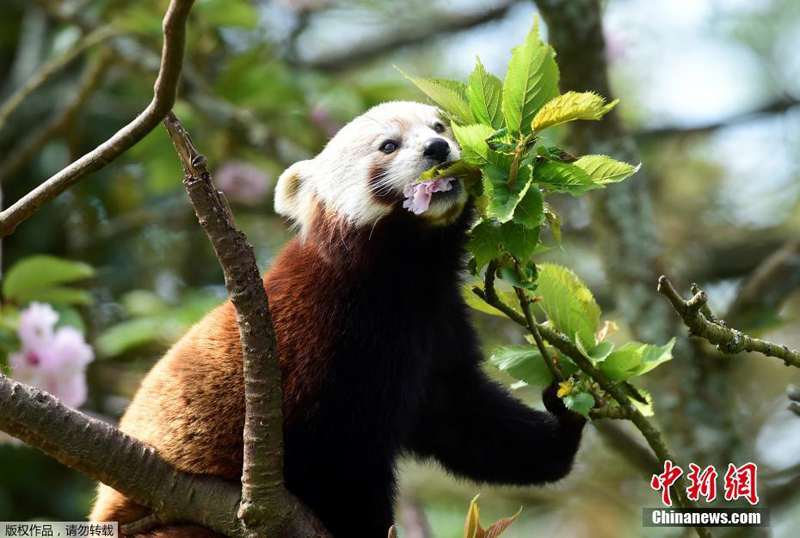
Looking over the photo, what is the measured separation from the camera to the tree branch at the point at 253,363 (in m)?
2.48

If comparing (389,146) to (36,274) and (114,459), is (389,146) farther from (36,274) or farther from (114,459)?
(36,274)

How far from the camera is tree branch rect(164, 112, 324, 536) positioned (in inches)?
97.8

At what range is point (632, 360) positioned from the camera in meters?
2.86

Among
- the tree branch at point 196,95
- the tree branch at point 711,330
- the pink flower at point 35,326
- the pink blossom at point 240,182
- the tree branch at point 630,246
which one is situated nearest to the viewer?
the tree branch at point 711,330

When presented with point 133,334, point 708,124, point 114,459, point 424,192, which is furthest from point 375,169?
point 708,124

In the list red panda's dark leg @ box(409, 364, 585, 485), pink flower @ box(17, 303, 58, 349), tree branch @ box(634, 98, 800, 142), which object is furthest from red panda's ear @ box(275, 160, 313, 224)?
tree branch @ box(634, 98, 800, 142)

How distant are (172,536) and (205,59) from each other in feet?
16.4

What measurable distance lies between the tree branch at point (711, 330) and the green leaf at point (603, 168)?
330 mm

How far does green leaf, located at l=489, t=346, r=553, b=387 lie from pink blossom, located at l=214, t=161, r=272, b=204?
4.21 meters

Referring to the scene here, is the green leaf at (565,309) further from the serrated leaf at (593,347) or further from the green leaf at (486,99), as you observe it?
the green leaf at (486,99)

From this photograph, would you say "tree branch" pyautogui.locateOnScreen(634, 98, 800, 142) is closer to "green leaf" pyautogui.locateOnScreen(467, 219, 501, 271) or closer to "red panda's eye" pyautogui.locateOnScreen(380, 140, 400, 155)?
"red panda's eye" pyautogui.locateOnScreen(380, 140, 400, 155)

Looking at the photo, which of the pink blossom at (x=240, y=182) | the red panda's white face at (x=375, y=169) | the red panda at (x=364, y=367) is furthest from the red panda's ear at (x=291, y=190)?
the pink blossom at (x=240, y=182)

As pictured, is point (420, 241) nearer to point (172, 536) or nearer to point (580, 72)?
point (172, 536)

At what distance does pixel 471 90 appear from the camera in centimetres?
269
